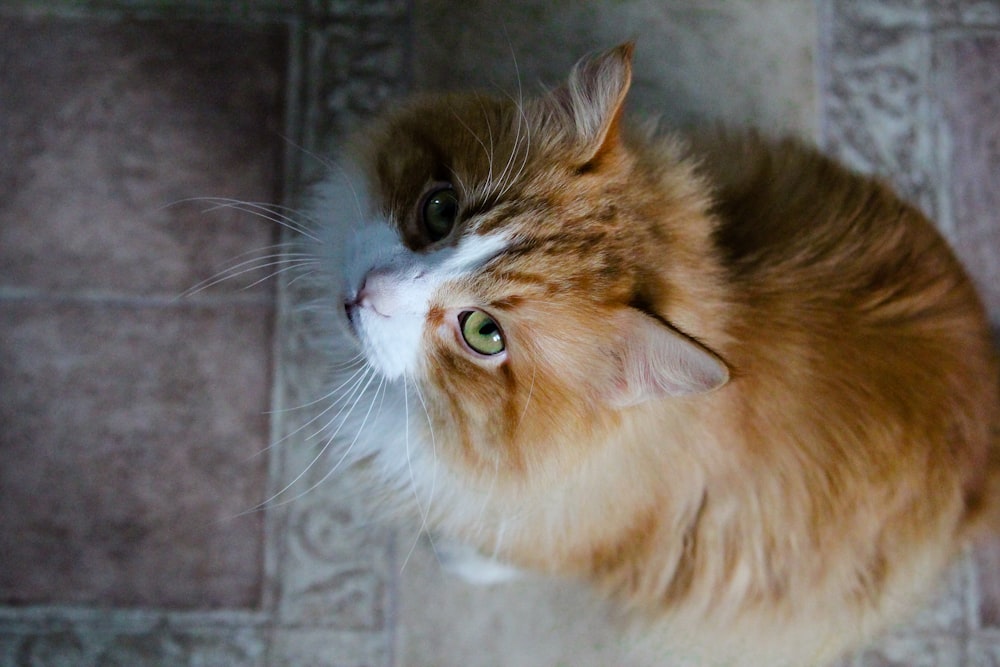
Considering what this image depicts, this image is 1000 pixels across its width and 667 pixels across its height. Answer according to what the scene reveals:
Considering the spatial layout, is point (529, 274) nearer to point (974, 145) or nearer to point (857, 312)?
point (857, 312)

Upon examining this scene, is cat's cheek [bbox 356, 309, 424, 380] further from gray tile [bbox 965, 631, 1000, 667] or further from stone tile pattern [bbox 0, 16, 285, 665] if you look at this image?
gray tile [bbox 965, 631, 1000, 667]

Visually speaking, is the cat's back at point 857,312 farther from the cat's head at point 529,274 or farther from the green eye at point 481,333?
the green eye at point 481,333

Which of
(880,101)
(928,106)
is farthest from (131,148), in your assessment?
(928,106)

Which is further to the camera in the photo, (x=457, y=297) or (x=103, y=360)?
(x=103, y=360)

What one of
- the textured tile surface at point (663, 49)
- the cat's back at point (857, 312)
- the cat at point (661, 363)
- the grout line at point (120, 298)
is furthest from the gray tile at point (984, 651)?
the grout line at point (120, 298)

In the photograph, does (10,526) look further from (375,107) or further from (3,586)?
(375,107)

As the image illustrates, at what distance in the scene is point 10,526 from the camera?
141 centimetres

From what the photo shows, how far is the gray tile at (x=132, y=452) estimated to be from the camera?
1.41 m

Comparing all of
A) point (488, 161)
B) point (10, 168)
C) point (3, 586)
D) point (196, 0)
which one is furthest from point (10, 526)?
point (488, 161)

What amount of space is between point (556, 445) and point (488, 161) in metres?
0.37

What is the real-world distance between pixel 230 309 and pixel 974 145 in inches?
63.5

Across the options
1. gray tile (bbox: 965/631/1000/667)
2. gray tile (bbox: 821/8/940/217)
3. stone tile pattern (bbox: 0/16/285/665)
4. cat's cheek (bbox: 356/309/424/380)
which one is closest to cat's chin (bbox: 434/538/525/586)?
stone tile pattern (bbox: 0/16/285/665)

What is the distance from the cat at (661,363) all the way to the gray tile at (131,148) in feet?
1.39

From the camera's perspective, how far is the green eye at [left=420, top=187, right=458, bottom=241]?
0.90 m
